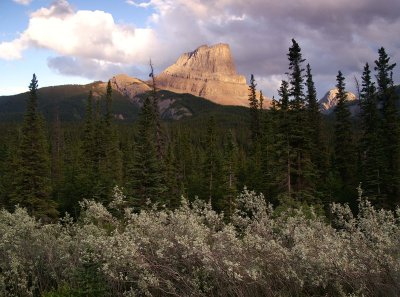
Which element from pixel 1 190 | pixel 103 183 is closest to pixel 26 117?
pixel 103 183

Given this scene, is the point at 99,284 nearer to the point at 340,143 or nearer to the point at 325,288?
the point at 325,288

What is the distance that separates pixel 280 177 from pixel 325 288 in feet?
86.6

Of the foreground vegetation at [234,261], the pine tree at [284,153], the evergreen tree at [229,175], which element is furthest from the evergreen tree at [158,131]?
the foreground vegetation at [234,261]

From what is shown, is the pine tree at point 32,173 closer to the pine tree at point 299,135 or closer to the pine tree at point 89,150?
the pine tree at point 89,150

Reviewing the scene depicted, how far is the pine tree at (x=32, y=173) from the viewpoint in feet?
141

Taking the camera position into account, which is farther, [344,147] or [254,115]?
[254,115]

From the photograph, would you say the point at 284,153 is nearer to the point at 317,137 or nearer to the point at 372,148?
the point at 372,148

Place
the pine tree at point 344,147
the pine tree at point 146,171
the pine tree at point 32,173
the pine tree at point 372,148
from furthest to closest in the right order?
the pine tree at point 344,147
the pine tree at point 32,173
the pine tree at point 372,148
the pine tree at point 146,171

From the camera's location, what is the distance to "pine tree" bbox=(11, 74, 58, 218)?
43031 mm

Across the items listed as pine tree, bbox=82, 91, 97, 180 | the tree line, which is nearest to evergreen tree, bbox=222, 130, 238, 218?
the tree line

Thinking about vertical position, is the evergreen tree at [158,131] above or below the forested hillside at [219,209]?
above

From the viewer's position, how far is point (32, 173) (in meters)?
43.4

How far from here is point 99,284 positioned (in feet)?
34.6

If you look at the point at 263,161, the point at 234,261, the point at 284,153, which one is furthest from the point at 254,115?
the point at 234,261
